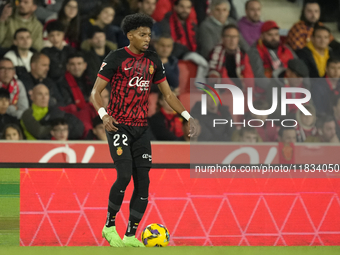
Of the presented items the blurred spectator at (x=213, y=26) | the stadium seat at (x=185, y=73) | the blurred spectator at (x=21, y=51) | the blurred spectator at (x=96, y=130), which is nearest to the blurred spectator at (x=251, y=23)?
the blurred spectator at (x=213, y=26)

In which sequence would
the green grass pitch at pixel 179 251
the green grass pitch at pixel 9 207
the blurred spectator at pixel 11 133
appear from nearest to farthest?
the green grass pitch at pixel 179 251
the green grass pitch at pixel 9 207
the blurred spectator at pixel 11 133

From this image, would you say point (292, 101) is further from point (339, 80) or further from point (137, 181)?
point (137, 181)

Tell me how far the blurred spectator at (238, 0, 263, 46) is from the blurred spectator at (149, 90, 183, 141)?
1.79 meters

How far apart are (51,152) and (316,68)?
425cm

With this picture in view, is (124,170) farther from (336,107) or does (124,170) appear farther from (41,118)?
(336,107)

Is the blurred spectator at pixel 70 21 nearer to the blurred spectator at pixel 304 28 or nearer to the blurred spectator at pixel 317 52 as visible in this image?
the blurred spectator at pixel 304 28

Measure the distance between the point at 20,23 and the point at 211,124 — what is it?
3.09m

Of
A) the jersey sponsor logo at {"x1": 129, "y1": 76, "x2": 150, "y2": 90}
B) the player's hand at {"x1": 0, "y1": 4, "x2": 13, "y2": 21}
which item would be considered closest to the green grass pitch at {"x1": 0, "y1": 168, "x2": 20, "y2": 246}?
the jersey sponsor logo at {"x1": 129, "y1": 76, "x2": 150, "y2": 90}

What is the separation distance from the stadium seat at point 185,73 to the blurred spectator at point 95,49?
1133mm

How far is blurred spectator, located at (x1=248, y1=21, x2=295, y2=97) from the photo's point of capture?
733 centimetres

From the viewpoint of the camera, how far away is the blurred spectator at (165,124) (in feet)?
22.0

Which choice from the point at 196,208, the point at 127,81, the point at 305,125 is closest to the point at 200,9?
the point at 305,125

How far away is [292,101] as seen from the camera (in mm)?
7164

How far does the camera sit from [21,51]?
682 cm
